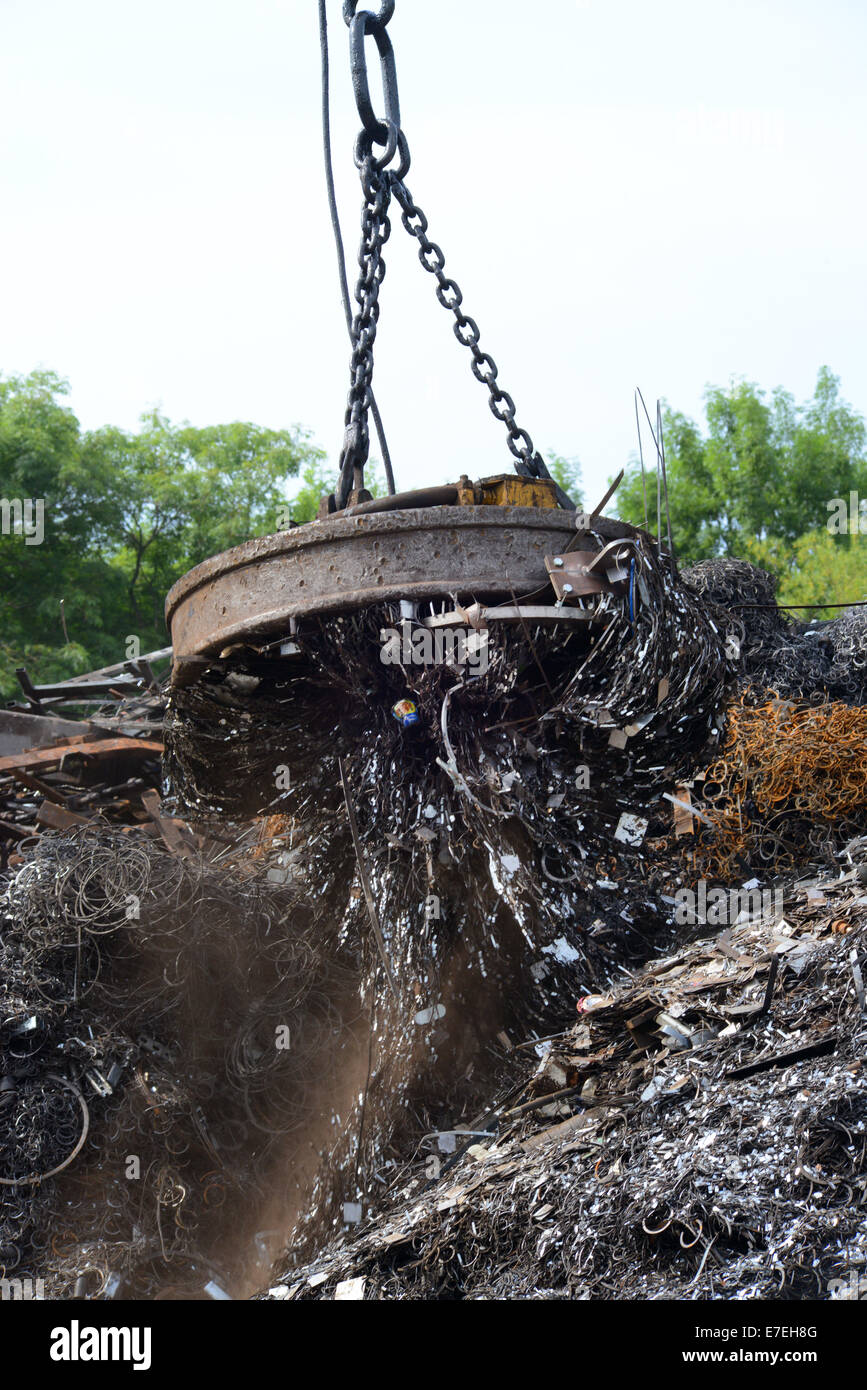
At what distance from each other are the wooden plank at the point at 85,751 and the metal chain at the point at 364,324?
467 centimetres

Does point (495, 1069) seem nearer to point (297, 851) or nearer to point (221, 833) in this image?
point (297, 851)

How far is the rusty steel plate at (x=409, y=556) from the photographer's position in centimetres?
540

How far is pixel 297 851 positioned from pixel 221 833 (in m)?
0.71

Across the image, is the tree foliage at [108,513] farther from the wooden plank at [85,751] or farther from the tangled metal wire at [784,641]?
the tangled metal wire at [784,641]

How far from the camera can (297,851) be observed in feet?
21.9

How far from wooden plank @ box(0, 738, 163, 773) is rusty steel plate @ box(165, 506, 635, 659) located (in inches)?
184

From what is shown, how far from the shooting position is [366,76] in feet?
19.3

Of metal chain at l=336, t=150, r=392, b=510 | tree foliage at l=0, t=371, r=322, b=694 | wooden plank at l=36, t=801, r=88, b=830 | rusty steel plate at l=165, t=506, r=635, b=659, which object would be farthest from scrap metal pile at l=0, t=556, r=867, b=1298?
tree foliage at l=0, t=371, r=322, b=694

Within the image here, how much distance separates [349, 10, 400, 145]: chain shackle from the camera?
5844mm

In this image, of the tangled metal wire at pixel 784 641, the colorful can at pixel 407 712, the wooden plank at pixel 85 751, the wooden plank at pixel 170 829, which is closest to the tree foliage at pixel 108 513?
the wooden plank at pixel 85 751

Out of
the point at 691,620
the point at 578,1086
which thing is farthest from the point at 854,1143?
the point at 691,620

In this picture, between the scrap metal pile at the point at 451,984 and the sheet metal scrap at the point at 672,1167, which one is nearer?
the sheet metal scrap at the point at 672,1167

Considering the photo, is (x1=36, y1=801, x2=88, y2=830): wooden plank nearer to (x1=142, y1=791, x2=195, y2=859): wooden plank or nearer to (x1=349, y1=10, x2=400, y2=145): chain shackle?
(x1=142, y1=791, x2=195, y2=859): wooden plank

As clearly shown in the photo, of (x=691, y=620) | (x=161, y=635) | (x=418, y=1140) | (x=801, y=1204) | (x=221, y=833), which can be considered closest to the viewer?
(x=801, y=1204)
